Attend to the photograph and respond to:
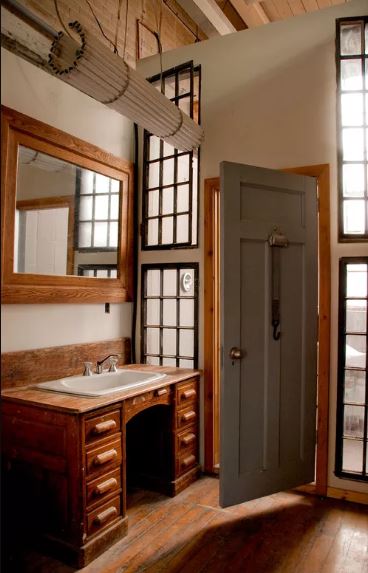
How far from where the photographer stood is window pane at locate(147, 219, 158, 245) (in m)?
3.87

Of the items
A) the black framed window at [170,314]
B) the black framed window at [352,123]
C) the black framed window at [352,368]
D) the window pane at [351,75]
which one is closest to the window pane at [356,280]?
the black framed window at [352,368]

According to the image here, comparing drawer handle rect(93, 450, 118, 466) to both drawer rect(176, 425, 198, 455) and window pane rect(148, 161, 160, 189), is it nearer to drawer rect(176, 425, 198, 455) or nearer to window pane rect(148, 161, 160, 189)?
drawer rect(176, 425, 198, 455)

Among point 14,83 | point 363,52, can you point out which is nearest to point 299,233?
point 363,52

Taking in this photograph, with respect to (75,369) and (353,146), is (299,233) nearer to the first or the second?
(353,146)

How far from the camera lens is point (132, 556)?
7.95 ft

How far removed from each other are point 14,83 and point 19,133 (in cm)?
30

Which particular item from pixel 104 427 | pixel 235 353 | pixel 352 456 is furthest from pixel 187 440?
pixel 352 456

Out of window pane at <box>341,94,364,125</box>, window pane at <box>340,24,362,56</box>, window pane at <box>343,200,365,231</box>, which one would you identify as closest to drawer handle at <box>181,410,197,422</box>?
window pane at <box>343,200,365,231</box>

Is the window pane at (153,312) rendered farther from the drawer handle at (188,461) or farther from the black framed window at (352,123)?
the black framed window at (352,123)

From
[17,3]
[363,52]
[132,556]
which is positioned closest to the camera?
[132,556]

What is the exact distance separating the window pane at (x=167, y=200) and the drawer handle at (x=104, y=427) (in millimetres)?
1984

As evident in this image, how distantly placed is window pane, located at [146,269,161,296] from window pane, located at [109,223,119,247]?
1.42ft

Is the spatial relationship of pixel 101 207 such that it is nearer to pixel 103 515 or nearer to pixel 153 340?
pixel 153 340

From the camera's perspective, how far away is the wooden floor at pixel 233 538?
2344mm
